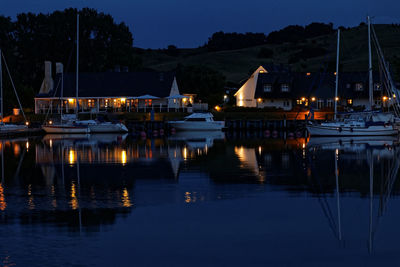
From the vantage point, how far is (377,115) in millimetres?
68312

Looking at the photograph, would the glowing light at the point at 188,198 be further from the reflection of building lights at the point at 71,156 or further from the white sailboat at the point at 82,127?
the white sailboat at the point at 82,127

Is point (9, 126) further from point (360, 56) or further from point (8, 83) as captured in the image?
point (360, 56)

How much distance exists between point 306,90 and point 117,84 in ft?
94.3

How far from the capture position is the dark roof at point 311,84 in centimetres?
9944

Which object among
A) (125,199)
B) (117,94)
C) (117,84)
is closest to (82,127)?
(117,94)

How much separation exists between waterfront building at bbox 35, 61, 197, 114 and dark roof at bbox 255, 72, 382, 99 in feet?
46.4

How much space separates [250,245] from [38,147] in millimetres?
39796

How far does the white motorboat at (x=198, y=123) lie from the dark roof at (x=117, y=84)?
10386 millimetres

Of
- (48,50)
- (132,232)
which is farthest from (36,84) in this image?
(132,232)

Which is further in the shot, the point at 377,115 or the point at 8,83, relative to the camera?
the point at 8,83

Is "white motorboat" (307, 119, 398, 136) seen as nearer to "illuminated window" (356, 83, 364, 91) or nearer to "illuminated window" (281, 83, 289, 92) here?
"illuminated window" (356, 83, 364, 91)

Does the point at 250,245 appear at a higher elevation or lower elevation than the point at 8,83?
lower

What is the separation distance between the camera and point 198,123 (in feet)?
270

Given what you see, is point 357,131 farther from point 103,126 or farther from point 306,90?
point 306,90
